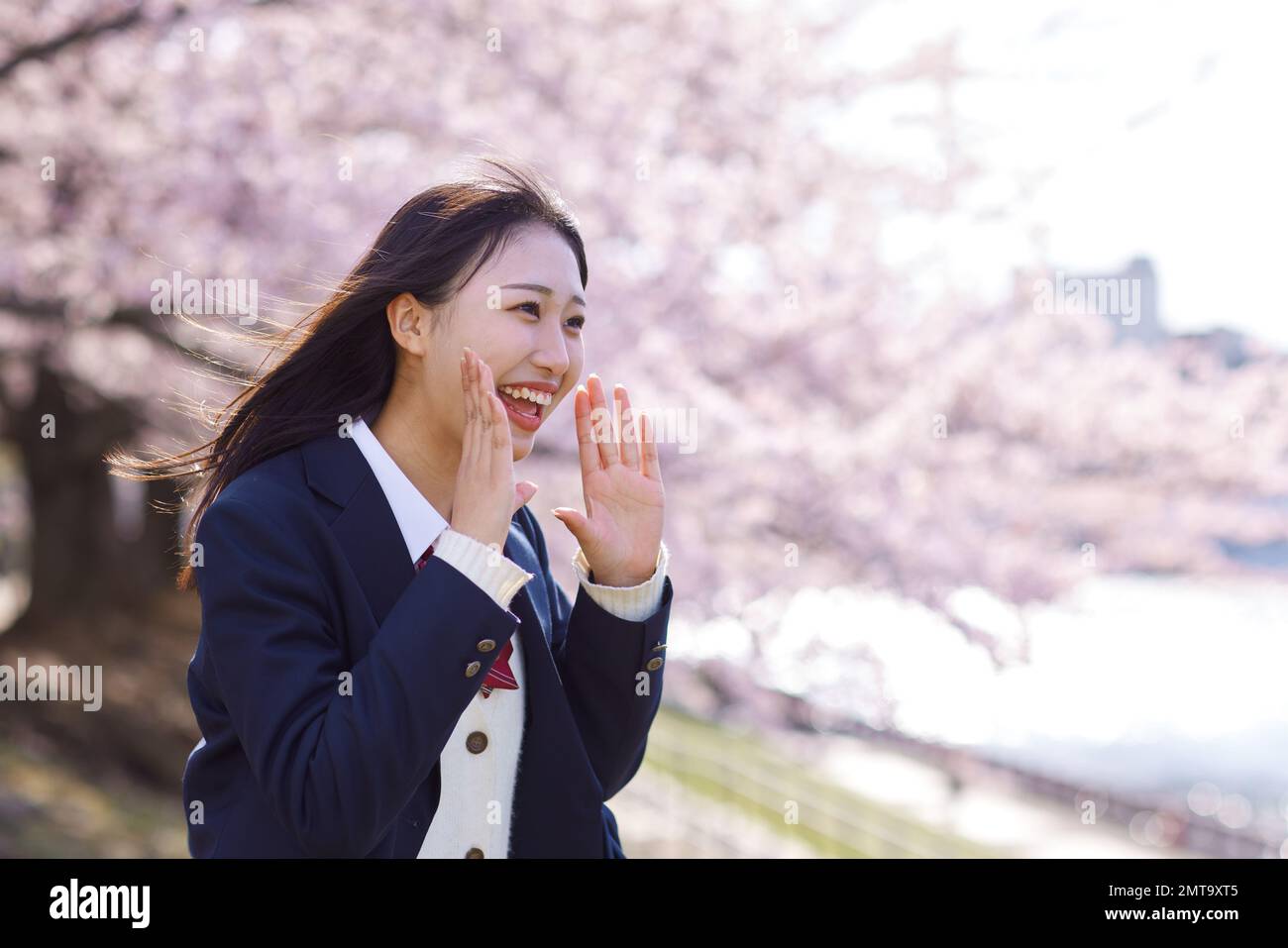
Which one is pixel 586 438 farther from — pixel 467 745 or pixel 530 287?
pixel 467 745

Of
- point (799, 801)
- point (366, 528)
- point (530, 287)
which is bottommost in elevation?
point (799, 801)

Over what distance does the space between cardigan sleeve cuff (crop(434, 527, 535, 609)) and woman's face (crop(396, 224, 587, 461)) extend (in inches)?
10.2

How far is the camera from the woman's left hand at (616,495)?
6.53 ft

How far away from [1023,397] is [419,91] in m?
4.20

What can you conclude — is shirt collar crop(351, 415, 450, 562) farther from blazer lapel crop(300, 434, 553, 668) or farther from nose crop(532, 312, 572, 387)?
nose crop(532, 312, 572, 387)

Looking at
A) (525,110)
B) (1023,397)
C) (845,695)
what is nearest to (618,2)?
(525,110)

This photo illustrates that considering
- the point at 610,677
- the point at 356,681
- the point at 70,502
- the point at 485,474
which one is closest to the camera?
the point at 356,681

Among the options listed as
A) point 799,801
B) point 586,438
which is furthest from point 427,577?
point 799,801

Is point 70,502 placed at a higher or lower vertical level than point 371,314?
lower

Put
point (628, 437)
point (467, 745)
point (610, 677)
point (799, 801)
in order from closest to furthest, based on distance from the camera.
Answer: point (467, 745)
point (610, 677)
point (628, 437)
point (799, 801)

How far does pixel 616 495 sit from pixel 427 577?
1.56ft

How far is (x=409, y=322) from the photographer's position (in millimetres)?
1951

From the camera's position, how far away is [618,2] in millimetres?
6402
